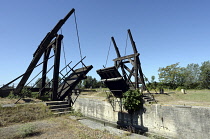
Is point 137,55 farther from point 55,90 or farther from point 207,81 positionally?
point 207,81

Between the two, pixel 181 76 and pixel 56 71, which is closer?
pixel 56 71

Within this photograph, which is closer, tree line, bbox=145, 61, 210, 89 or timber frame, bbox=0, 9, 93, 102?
timber frame, bbox=0, 9, 93, 102

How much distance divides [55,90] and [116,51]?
426 inches

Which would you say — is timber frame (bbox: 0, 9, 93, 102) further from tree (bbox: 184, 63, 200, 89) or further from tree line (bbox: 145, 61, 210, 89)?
tree (bbox: 184, 63, 200, 89)

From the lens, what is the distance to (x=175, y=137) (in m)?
9.02

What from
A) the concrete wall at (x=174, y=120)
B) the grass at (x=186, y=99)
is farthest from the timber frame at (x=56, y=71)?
the grass at (x=186, y=99)

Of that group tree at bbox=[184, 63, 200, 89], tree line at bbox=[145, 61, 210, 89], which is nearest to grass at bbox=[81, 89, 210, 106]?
tree line at bbox=[145, 61, 210, 89]

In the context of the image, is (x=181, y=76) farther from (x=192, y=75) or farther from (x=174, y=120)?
(x=174, y=120)

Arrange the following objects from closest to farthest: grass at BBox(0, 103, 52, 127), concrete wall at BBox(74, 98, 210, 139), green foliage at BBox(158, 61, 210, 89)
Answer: grass at BBox(0, 103, 52, 127) → concrete wall at BBox(74, 98, 210, 139) → green foliage at BBox(158, 61, 210, 89)

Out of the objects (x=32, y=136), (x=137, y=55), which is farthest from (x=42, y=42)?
(x=137, y=55)

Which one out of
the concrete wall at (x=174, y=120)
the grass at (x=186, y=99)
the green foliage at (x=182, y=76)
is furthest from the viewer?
the green foliage at (x=182, y=76)

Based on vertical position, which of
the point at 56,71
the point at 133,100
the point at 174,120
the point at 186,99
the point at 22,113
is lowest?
the point at 174,120

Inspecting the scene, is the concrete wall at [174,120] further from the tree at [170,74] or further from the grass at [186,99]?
the tree at [170,74]

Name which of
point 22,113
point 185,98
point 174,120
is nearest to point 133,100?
point 174,120
